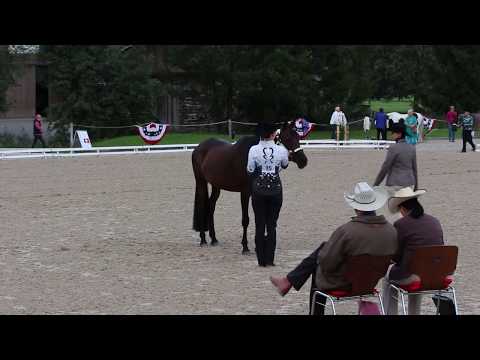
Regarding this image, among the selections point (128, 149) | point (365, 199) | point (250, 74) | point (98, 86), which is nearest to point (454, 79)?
point (250, 74)

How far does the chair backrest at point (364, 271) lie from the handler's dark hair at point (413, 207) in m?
0.60

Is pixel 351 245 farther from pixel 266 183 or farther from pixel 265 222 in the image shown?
pixel 265 222

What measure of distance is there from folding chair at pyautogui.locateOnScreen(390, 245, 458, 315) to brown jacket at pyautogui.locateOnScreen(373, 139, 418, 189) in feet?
17.5

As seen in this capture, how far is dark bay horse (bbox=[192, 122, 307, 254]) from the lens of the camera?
10.9 metres

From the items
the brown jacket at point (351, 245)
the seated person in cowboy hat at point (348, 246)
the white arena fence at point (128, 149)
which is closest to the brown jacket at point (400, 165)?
the seated person in cowboy hat at point (348, 246)

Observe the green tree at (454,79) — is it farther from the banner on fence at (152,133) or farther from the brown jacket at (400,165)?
the brown jacket at (400,165)

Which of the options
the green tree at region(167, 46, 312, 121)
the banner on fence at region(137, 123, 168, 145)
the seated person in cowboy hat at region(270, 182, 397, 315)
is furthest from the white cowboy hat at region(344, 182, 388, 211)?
the green tree at region(167, 46, 312, 121)

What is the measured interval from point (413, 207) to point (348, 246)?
832mm

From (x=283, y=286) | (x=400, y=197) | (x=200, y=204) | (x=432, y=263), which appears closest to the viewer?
(x=432, y=263)

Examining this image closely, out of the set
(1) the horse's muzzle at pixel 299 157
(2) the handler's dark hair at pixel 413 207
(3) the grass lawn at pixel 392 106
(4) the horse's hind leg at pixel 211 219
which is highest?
(3) the grass lawn at pixel 392 106

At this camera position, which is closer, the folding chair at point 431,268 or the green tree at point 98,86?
Answer: the folding chair at point 431,268

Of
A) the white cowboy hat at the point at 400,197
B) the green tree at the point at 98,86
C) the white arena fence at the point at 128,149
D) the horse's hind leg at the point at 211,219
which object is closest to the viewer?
the white cowboy hat at the point at 400,197

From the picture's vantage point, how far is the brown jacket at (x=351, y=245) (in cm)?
632

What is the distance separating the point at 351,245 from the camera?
6312 millimetres
